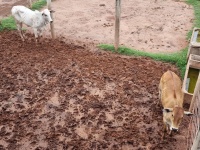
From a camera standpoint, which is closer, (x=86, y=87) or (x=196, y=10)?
(x=86, y=87)

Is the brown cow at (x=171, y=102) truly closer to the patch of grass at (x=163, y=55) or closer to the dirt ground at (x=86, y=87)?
the dirt ground at (x=86, y=87)

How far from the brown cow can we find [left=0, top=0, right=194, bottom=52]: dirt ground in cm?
341

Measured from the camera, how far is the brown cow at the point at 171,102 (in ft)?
16.8

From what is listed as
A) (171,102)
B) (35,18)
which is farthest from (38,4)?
(171,102)

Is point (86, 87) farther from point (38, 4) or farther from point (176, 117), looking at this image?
point (38, 4)

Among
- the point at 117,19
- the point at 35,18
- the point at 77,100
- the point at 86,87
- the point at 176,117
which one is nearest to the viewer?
the point at 176,117

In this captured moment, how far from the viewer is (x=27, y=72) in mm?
8109

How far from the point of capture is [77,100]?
6914mm

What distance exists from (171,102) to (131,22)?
21.2 ft

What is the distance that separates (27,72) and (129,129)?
376 centimetres

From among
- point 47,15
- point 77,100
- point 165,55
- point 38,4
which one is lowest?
point 77,100

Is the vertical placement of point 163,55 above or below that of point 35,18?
below

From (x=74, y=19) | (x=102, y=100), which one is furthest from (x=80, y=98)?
(x=74, y=19)

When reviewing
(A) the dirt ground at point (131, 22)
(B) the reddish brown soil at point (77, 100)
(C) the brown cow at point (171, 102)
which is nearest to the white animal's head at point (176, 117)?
(C) the brown cow at point (171, 102)
